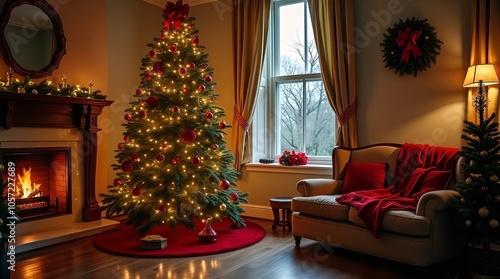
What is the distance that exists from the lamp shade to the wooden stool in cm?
208

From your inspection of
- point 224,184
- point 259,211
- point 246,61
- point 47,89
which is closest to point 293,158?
point 259,211

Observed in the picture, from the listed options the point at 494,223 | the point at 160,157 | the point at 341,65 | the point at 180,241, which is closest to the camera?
the point at 494,223

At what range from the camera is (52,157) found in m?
4.46

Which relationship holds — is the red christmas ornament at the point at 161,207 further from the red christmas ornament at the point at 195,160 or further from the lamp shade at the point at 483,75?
the lamp shade at the point at 483,75

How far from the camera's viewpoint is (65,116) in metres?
4.37

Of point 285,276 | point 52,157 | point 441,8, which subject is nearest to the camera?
point 285,276

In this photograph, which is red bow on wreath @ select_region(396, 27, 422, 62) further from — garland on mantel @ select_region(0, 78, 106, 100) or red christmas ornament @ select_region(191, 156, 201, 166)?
garland on mantel @ select_region(0, 78, 106, 100)

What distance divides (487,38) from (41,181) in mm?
4690

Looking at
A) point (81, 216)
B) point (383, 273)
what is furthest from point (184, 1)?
point (383, 273)

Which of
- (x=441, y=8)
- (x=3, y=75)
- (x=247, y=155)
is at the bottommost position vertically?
(x=247, y=155)

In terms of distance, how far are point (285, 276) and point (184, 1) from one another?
424 centimetres

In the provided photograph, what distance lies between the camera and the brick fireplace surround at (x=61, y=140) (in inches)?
152

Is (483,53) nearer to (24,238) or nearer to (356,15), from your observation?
(356,15)

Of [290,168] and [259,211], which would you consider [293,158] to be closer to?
[290,168]
